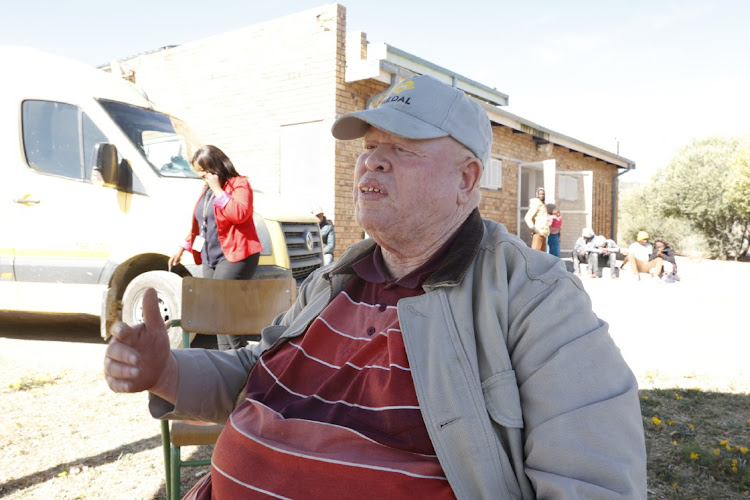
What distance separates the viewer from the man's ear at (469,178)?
167cm

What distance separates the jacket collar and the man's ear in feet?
0.20

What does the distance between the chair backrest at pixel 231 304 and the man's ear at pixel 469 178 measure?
1553mm

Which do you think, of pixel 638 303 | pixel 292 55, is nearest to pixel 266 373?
pixel 638 303

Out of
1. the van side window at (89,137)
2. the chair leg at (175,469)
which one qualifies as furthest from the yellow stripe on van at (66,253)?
the chair leg at (175,469)

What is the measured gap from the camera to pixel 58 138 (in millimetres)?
6215

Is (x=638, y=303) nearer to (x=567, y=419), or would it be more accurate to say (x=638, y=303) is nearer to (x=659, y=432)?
(x=659, y=432)

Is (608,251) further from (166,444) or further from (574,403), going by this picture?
(574,403)

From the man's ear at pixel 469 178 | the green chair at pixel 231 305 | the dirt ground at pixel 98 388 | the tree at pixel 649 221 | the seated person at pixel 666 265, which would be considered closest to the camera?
the man's ear at pixel 469 178

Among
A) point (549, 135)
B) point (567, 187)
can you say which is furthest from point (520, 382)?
point (567, 187)

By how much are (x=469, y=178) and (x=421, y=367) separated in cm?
60

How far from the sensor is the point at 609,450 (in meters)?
1.17

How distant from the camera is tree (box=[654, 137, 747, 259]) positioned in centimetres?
2603

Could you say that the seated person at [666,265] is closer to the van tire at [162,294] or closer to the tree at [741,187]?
the van tire at [162,294]

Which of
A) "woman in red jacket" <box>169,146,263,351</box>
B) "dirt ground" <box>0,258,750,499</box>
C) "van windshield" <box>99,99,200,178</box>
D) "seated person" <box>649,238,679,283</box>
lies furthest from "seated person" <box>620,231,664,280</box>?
"woman in red jacket" <box>169,146,263,351</box>
